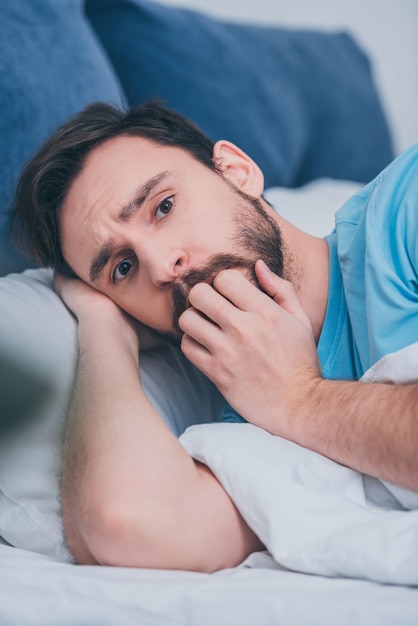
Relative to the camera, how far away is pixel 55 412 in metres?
0.56

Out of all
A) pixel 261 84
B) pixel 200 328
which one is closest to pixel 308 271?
A: pixel 200 328

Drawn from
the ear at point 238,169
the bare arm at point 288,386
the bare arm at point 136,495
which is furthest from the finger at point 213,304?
the ear at point 238,169

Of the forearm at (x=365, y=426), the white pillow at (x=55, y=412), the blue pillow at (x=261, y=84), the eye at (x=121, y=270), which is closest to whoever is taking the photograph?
the forearm at (x=365, y=426)

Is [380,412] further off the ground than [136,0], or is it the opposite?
[136,0]

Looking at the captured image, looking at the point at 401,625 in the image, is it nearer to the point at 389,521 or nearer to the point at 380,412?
the point at 389,521

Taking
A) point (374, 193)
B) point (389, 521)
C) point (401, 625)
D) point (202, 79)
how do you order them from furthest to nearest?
point (202, 79) → point (374, 193) → point (389, 521) → point (401, 625)

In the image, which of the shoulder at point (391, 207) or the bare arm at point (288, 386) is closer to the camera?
the bare arm at point (288, 386)

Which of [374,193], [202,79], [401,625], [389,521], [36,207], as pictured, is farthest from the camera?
[202,79]

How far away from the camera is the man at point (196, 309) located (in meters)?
0.80

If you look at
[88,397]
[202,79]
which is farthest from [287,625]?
[202,79]

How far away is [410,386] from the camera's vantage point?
811 millimetres

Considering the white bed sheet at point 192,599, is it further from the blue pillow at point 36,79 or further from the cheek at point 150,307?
the blue pillow at point 36,79

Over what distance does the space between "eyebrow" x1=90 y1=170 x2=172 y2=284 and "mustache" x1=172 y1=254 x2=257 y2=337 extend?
13 cm

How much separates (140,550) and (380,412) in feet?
0.97
